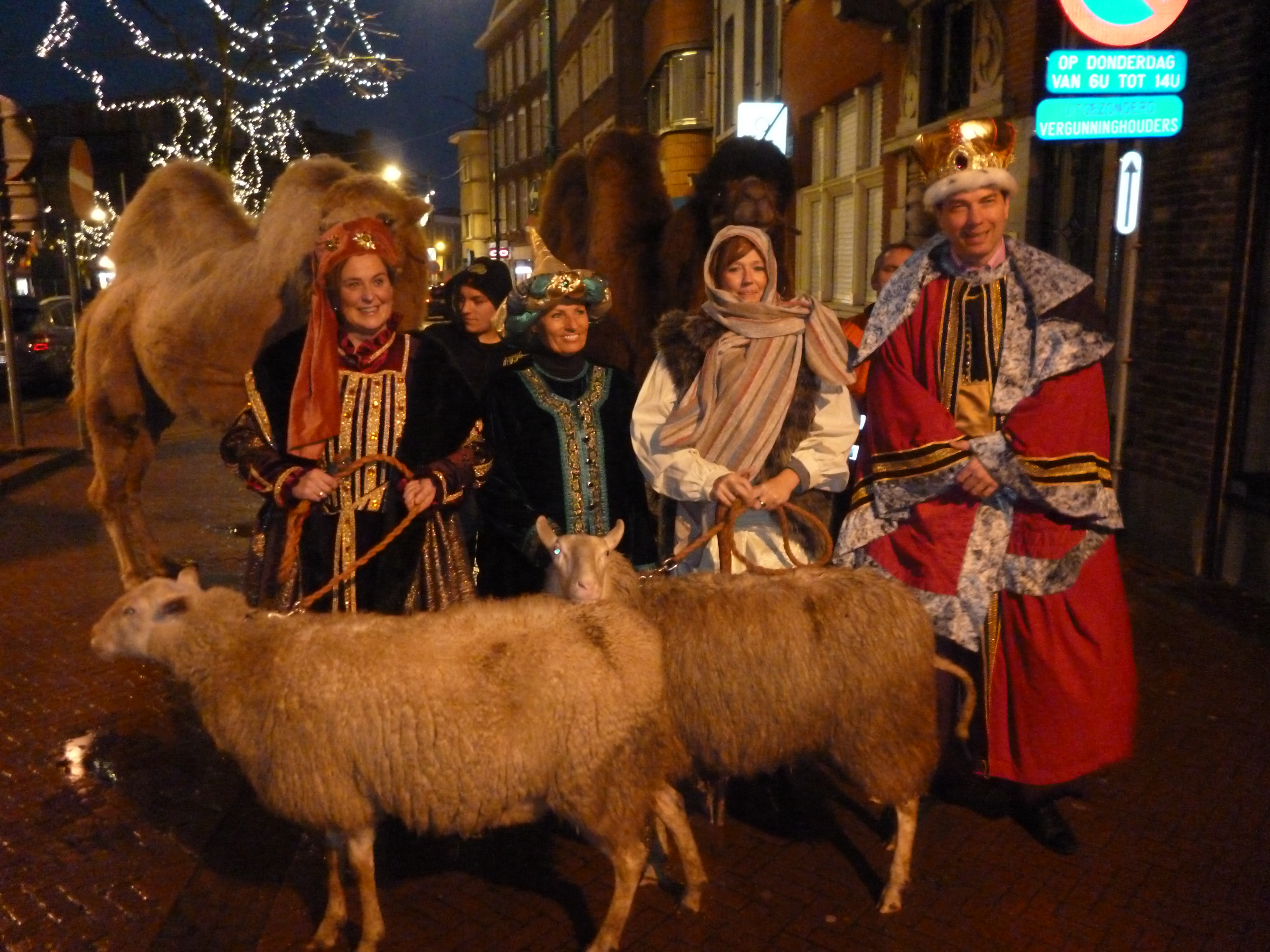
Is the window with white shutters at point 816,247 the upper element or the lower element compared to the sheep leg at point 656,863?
upper

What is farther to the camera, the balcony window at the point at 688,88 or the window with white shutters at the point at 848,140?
the balcony window at the point at 688,88

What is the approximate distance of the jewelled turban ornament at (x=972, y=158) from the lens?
342 cm

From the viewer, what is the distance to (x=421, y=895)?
342cm

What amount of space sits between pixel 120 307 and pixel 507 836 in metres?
4.69

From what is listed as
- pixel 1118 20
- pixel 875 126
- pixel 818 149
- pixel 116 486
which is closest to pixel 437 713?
pixel 116 486

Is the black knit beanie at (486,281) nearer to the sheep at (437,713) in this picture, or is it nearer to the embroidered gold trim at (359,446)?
the embroidered gold trim at (359,446)

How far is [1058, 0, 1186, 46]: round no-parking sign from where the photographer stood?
5.95m

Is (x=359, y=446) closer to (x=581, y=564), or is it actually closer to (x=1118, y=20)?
(x=581, y=564)

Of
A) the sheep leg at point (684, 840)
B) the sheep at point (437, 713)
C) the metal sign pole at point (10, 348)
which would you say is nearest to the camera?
the sheep at point (437, 713)

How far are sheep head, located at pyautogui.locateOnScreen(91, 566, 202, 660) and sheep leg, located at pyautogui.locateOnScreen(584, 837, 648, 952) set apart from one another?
1101 millimetres

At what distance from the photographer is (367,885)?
118 inches

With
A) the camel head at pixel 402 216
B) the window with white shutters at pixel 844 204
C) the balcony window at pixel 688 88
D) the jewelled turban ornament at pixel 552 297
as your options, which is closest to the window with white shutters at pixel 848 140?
the window with white shutters at pixel 844 204

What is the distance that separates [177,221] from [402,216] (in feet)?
7.87

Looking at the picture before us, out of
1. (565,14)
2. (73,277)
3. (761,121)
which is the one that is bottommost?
(73,277)
